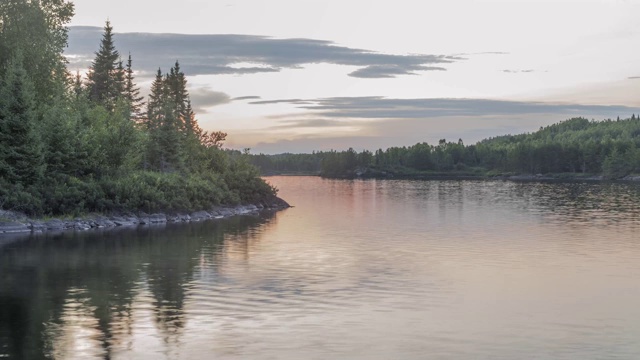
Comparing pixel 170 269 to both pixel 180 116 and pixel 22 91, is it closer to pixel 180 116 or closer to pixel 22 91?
pixel 22 91

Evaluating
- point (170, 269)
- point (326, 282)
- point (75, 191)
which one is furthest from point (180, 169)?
point (326, 282)

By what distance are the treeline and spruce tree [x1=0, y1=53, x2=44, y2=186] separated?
95 millimetres

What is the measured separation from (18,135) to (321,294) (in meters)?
44.0

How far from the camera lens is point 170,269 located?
5253 centimetres

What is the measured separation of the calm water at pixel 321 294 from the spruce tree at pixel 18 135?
30.5 feet

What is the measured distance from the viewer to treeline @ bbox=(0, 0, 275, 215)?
75250 mm

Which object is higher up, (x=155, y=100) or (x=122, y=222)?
(x=155, y=100)

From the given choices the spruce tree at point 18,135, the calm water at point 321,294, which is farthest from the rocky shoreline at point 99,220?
the spruce tree at point 18,135

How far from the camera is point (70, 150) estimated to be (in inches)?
3182

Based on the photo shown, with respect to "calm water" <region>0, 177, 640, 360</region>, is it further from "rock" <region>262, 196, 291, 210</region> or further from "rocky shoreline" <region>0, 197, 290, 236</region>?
"rock" <region>262, 196, 291, 210</region>

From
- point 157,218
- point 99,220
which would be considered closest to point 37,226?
point 99,220

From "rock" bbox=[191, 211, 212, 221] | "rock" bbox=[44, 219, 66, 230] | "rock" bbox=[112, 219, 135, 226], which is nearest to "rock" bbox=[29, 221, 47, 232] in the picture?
"rock" bbox=[44, 219, 66, 230]

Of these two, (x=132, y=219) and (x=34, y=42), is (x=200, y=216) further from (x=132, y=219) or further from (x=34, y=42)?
(x=34, y=42)

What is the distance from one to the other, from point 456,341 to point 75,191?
54.1 m
